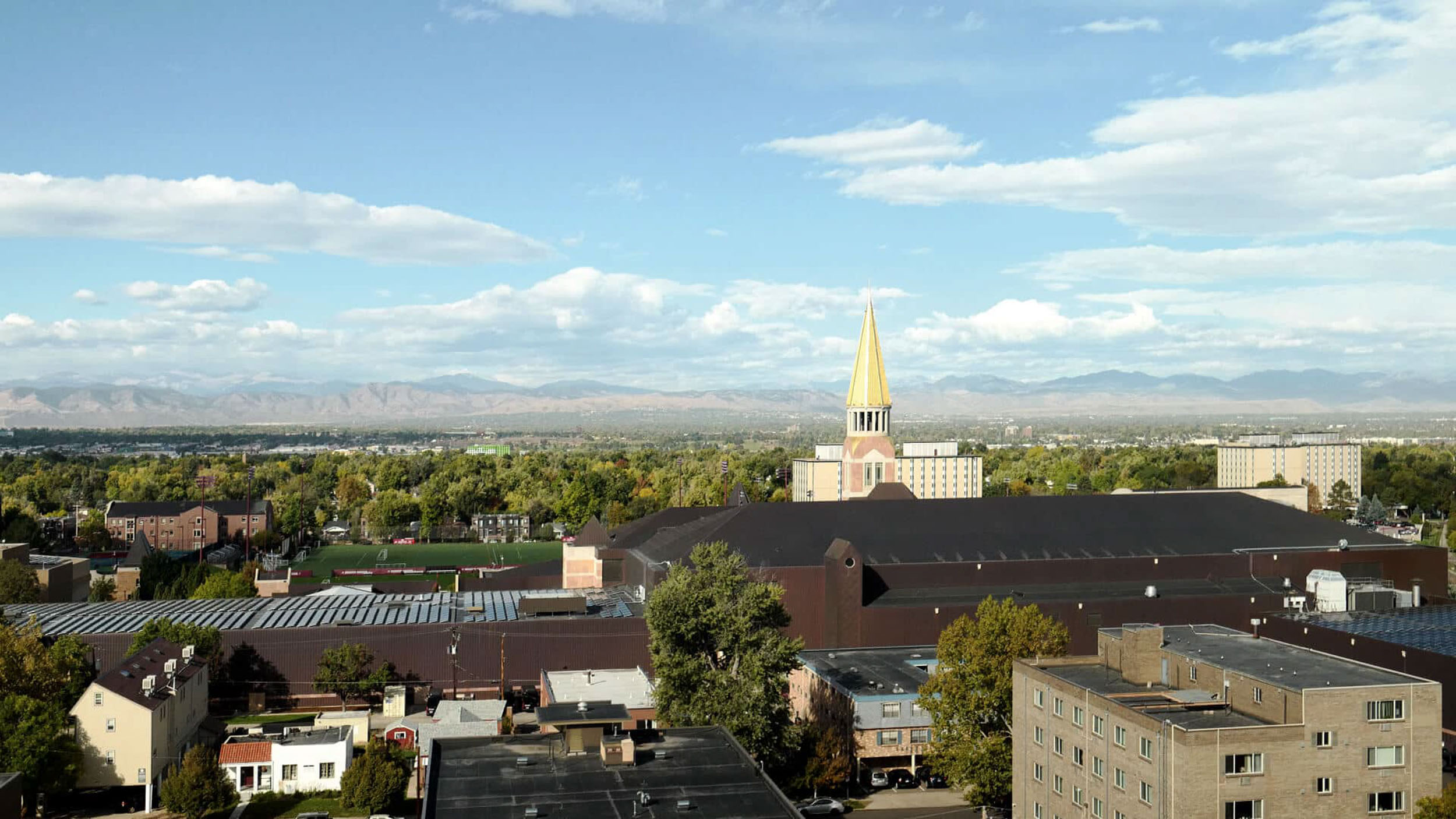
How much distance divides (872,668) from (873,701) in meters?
5.82

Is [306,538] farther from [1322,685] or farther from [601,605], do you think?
[1322,685]

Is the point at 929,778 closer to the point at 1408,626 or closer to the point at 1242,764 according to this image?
the point at 1242,764

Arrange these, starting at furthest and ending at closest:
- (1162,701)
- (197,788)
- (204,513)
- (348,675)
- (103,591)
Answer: (204,513)
(103,591)
(348,675)
(197,788)
(1162,701)

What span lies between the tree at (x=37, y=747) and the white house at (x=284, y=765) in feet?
14.3

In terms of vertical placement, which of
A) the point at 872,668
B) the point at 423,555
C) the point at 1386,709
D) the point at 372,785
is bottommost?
the point at 423,555

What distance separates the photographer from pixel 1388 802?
29.4 metres

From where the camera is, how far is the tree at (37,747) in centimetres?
3741

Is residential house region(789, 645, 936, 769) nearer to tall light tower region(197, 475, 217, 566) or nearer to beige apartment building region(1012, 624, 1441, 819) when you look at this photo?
beige apartment building region(1012, 624, 1441, 819)

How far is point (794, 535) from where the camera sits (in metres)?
61.5

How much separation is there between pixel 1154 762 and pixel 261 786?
27.8 meters

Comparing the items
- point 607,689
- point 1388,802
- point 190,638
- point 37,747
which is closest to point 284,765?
point 37,747

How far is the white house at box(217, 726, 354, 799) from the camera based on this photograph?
136ft

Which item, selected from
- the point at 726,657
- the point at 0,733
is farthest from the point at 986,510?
the point at 0,733

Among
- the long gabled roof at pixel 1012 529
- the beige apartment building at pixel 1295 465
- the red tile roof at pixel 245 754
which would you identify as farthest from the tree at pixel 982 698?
the beige apartment building at pixel 1295 465
